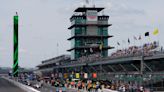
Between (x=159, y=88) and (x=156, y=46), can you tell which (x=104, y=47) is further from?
(x=159, y=88)

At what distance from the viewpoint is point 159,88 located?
5606cm

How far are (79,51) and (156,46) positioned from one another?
87.4 m


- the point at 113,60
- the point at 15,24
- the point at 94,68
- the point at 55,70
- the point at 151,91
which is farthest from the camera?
the point at 55,70

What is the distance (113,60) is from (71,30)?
83536 millimetres

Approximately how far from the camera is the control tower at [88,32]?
18025 cm

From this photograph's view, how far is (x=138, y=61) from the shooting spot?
3750 inches

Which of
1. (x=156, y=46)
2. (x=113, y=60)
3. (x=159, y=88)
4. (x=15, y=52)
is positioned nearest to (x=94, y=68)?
(x=113, y=60)

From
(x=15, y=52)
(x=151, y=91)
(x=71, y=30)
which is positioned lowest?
(x=151, y=91)

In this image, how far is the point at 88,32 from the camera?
182375 mm

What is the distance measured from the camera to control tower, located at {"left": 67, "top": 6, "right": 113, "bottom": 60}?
18025 centimetres

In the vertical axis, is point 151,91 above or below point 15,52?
below

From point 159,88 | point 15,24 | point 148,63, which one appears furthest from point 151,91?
point 148,63

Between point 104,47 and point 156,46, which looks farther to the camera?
point 104,47

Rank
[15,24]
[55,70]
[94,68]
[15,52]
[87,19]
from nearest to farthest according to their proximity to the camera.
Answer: [15,24] → [15,52] → [94,68] → [87,19] → [55,70]
